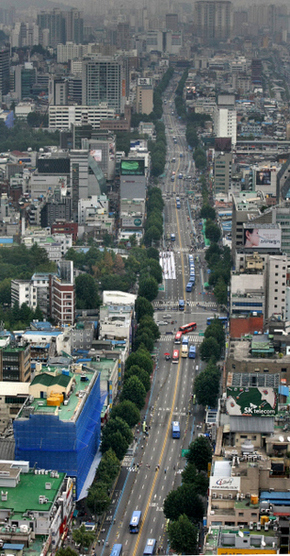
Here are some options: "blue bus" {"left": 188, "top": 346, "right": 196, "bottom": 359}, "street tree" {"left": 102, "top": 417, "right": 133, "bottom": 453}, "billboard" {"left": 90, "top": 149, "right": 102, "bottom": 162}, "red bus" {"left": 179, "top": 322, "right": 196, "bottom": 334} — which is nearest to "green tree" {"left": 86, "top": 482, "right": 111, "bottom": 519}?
"street tree" {"left": 102, "top": 417, "right": 133, "bottom": 453}

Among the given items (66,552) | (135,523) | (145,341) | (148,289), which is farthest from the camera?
(148,289)

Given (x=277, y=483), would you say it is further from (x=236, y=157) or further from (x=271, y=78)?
(x=271, y=78)

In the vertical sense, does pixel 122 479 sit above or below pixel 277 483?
below

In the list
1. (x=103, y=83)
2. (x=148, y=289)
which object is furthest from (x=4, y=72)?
(x=148, y=289)

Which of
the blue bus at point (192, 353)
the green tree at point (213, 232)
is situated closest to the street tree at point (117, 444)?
the blue bus at point (192, 353)

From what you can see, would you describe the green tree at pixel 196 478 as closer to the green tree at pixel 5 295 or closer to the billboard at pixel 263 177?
the green tree at pixel 5 295

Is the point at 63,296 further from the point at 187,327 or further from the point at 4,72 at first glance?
the point at 4,72

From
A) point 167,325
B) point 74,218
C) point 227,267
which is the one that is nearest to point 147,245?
point 74,218
